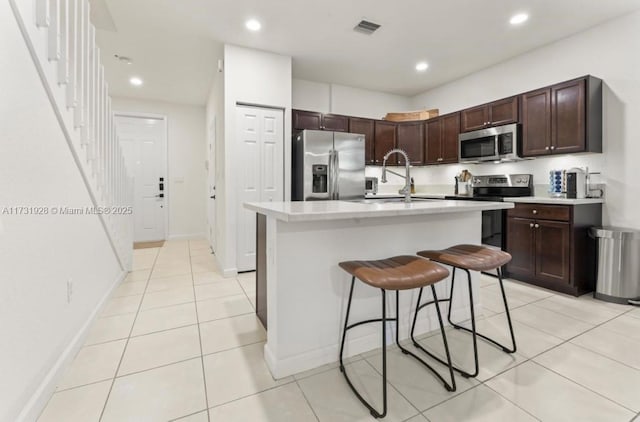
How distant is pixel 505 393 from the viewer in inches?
58.6

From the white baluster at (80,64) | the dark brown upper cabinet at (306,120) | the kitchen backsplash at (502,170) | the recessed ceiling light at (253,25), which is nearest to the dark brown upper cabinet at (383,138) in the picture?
the kitchen backsplash at (502,170)

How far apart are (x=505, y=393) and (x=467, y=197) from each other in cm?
298

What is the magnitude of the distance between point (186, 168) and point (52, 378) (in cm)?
493

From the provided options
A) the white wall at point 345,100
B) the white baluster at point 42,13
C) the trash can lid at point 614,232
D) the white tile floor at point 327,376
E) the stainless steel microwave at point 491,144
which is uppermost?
the white wall at point 345,100

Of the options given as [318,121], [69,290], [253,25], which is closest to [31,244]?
[69,290]

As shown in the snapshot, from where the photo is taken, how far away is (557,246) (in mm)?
2912

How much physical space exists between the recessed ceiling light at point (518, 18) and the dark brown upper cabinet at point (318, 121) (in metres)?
2.30

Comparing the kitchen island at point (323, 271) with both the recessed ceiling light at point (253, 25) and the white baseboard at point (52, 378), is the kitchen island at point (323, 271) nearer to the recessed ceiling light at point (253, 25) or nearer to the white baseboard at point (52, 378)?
the white baseboard at point (52, 378)

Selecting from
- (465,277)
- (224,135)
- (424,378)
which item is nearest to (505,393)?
(424,378)

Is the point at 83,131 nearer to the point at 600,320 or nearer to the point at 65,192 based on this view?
the point at 65,192

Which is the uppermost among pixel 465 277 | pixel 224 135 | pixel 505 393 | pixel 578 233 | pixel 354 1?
pixel 354 1

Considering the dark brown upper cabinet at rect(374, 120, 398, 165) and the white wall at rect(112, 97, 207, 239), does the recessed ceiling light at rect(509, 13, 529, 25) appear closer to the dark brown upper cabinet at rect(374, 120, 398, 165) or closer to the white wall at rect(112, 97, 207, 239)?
the dark brown upper cabinet at rect(374, 120, 398, 165)

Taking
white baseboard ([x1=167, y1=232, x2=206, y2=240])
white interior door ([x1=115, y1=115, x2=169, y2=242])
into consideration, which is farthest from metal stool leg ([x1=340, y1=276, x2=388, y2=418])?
white interior door ([x1=115, y1=115, x2=169, y2=242])

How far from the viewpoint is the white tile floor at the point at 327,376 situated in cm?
137
